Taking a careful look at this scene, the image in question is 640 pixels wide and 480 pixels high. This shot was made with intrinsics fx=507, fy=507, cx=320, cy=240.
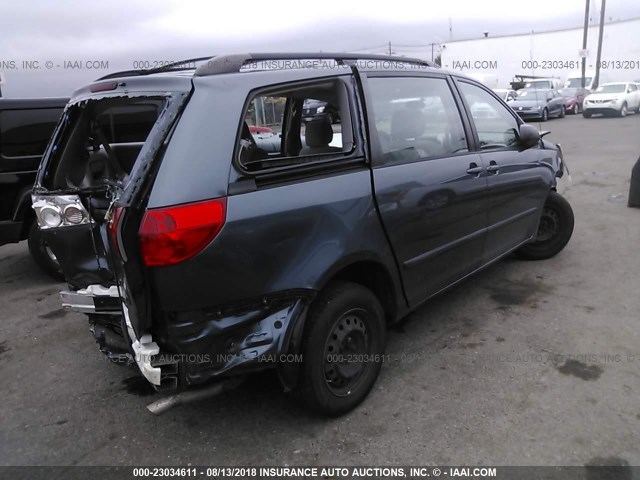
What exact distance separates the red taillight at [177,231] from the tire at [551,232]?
384cm

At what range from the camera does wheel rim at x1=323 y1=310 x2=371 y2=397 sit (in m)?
2.70

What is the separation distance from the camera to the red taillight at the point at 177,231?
83.4 inches

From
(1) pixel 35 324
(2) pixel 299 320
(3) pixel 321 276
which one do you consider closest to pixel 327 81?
(3) pixel 321 276

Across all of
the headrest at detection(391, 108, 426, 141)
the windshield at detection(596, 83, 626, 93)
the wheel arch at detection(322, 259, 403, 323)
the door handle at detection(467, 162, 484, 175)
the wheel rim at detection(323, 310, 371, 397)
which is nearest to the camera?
the wheel rim at detection(323, 310, 371, 397)

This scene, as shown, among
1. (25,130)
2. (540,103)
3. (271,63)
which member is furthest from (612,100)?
(271,63)

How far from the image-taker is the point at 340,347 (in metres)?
2.75

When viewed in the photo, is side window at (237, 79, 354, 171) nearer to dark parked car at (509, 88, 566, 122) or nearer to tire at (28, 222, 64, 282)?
tire at (28, 222, 64, 282)

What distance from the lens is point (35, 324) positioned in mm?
4273

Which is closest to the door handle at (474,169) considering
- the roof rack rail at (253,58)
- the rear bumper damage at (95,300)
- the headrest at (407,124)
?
the headrest at (407,124)

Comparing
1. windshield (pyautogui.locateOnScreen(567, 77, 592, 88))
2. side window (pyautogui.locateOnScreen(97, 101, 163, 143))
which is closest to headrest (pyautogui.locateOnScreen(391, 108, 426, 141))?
side window (pyautogui.locateOnScreen(97, 101, 163, 143))

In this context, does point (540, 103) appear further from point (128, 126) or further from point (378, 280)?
point (378, 280)

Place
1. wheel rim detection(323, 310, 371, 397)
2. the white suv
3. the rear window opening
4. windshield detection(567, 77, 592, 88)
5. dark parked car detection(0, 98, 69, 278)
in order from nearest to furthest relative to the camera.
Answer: wheel rim detection(323, 310, 371, 397), the rear window opening, dark parked car detection(0, 98, 69, 278), the white suv, windshield detection(567, 77, 592, 88)

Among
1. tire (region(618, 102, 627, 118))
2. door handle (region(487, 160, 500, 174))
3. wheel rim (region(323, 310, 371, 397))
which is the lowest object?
tire (region(618, 102, 627, 118))

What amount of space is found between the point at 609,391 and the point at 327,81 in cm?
238
